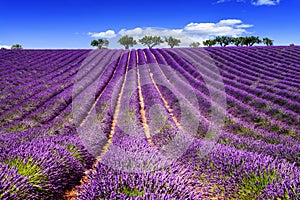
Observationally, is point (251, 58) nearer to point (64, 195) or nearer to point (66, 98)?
point (66, 98)

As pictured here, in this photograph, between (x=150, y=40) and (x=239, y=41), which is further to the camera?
(x=150, y=40)

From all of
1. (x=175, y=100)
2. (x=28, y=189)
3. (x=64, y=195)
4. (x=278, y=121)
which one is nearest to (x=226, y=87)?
(x=175, y=100)

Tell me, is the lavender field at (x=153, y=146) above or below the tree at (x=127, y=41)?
below

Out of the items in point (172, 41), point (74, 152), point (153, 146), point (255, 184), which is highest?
point (172, 41)

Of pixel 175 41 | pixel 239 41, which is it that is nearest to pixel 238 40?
pixel 239 41

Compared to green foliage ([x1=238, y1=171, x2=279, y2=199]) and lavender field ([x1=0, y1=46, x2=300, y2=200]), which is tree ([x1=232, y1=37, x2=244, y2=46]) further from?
green foliage ([x1=238, y1=171, x2=279, y2=199])

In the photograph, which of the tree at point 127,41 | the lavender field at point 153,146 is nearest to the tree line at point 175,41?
the tree at point 127,41

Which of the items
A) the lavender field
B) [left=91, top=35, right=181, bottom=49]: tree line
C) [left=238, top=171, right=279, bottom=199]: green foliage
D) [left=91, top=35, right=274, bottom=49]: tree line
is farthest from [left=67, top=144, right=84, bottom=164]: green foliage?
[left=91, top=35, right=181, bottom=49]: tree line

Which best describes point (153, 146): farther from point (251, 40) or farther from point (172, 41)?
point (172, 41)

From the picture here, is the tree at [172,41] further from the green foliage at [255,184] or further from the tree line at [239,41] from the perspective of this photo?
the green foliage at [255,184]

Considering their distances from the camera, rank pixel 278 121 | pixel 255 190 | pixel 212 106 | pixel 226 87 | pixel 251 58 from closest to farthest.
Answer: pixel 255 190
pixel 278 121
pixel 212 106
pixel 226 87
pixel 251 58

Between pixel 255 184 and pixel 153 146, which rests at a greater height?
pixel 255 184

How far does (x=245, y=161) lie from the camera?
13.1 ft

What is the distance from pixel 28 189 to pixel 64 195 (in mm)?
1071
